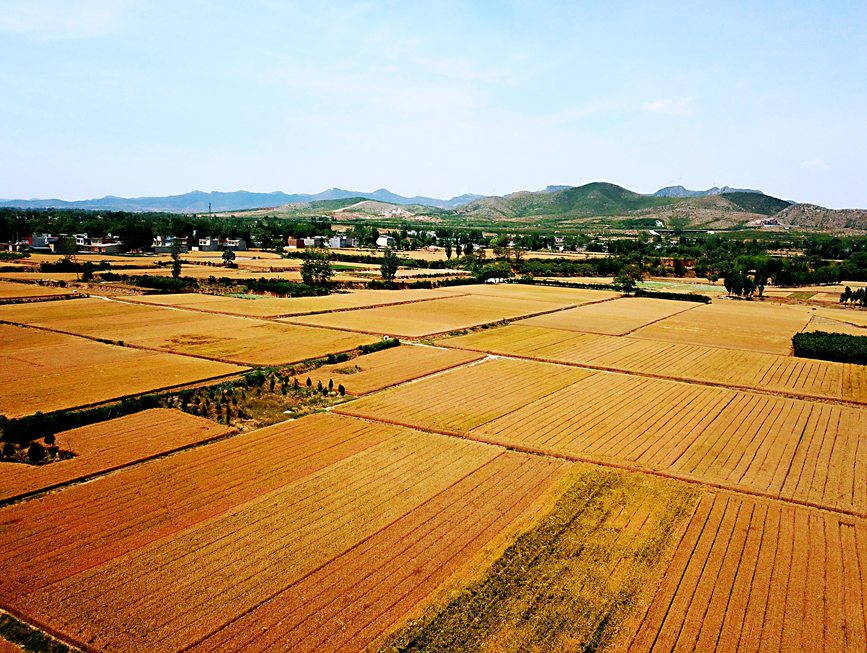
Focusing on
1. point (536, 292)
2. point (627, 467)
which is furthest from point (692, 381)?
point (536, 292)

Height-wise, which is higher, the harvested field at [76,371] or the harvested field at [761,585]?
the harvested field at [76,371]

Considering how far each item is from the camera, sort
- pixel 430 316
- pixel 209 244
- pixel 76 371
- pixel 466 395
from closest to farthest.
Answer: pixel 466 395
pixel 76 371
pixel 430 316
pixel 209 244

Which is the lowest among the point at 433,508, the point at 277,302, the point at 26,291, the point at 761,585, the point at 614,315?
the point at 761,585

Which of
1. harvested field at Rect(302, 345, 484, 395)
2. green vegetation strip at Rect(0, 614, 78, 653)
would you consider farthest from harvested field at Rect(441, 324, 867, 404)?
green vegetation strip at Rect(0, 614, 78, 653)

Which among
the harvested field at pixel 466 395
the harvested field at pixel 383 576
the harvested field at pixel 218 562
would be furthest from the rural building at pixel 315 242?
the harvested field at pixel 383 576

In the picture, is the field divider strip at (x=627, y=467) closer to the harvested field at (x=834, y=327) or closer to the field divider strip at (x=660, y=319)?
the field divider strip at (x=660, y=319)

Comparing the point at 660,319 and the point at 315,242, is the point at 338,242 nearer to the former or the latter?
the point at 315,242

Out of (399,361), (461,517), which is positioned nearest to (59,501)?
(461,517)

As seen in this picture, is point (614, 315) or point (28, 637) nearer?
point (28, 637)
